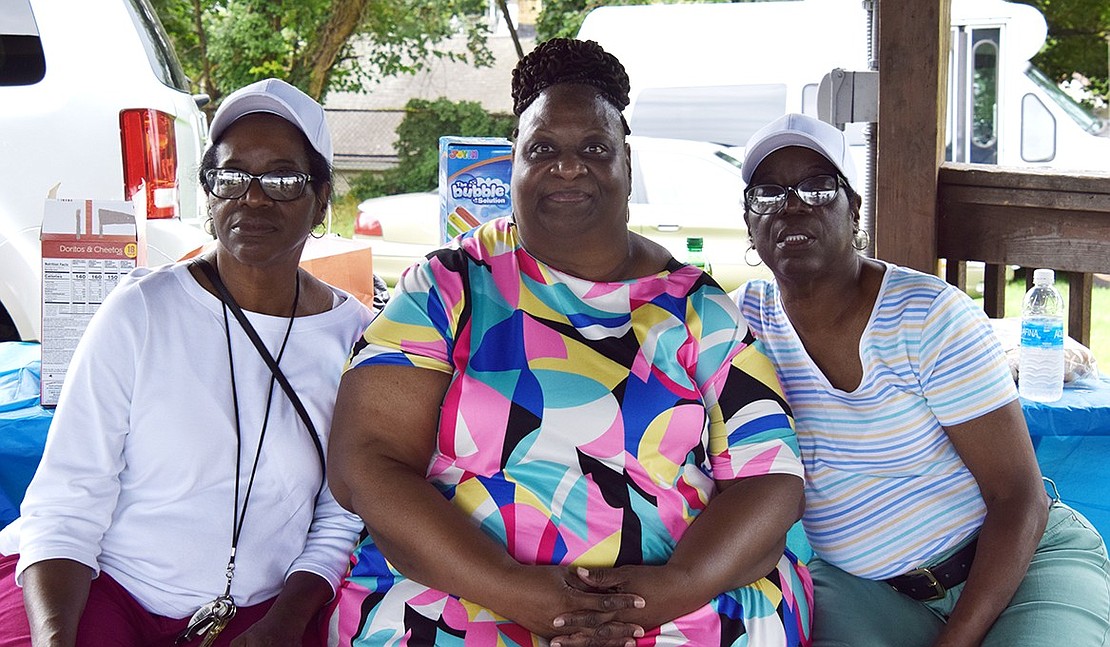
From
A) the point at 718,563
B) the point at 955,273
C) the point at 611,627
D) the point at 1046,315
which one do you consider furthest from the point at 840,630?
the point at 955,273

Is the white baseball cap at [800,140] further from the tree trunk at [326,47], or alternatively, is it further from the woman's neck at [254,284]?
the tree trunk at [326,47]

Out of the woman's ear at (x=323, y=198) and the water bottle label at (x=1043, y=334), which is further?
the water bottle label at (x=1043, y=334)

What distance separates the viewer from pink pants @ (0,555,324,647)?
196 cm

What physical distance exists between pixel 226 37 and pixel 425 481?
13130mm

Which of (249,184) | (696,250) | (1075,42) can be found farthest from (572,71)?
(1075,42)

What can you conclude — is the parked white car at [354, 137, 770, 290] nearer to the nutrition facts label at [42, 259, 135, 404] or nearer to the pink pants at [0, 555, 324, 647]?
the nutrition facts label at [42, 259, 135, 404]

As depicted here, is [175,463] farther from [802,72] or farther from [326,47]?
[326,47]

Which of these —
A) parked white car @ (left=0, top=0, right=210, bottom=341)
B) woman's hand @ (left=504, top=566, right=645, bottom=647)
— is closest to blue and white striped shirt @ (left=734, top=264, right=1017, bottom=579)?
woman's hand @ (left=504, top=566, right=645, bottom=647)

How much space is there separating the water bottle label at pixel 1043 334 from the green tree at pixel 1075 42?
11411 millimetres

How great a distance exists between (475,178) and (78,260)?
1.04 m

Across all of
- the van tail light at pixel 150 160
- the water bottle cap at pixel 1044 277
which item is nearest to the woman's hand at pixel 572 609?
the water bottle cap at pixel 1044 277

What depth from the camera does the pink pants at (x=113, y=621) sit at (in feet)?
6.43

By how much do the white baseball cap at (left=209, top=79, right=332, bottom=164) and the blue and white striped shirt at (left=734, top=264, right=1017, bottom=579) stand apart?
3.41 feet

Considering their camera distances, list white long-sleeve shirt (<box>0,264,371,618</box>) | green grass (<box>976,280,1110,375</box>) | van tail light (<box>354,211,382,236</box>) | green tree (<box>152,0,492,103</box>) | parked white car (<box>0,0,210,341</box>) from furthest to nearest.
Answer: green tree (<box>152,0,492,103</box>) → van tail light (<box>354,211,382,236</box>) → green grass (<box>976,280,1110,375</box>) → parked white car (<box>0,0,210,341</box>) → white long-sleeve shirt (<box>0,264,371,618</box>)
